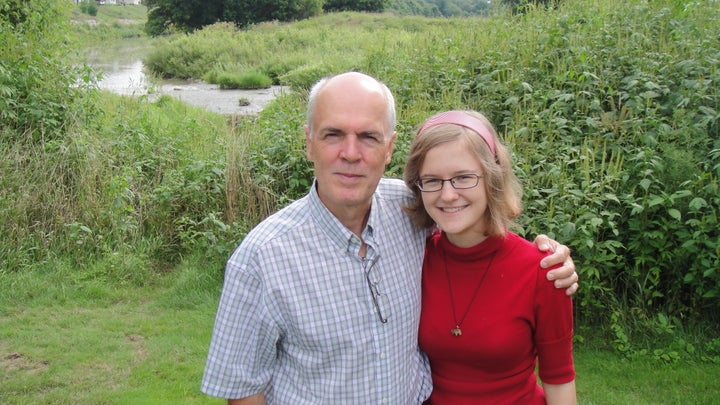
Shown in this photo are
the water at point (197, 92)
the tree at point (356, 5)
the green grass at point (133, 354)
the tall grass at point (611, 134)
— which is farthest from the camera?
the tree at point (356, 5)

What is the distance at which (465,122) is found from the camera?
6.98ft

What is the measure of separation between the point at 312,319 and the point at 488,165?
745 millimetres

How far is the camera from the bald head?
79.7 inches

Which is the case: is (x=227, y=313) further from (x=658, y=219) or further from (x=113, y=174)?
(x=113, y=174)

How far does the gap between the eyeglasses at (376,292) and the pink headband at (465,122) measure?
0.50 meters

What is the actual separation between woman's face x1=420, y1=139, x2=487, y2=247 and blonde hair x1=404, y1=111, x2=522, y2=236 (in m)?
0.02

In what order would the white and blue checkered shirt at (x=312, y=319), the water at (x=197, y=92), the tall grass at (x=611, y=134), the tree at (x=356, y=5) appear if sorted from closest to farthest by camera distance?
the white and blue checkered shirt at (x=312, y=319) → the tall grass at (x=611, y=134) → the water at (x=197, y=92) → the tree at (x=356, y=5)

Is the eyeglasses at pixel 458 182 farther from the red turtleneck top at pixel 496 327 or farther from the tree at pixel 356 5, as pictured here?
the tree at pixel 356 5

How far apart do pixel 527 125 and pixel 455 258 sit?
10.3 ft

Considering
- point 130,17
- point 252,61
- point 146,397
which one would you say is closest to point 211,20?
point 252,61

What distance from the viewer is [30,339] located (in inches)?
179

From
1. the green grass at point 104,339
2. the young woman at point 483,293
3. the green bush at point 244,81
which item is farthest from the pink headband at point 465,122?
the green bush at point 244,81

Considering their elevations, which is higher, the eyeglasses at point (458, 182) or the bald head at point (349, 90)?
the bald head at point (349, 90)

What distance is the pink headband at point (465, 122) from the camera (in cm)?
212
